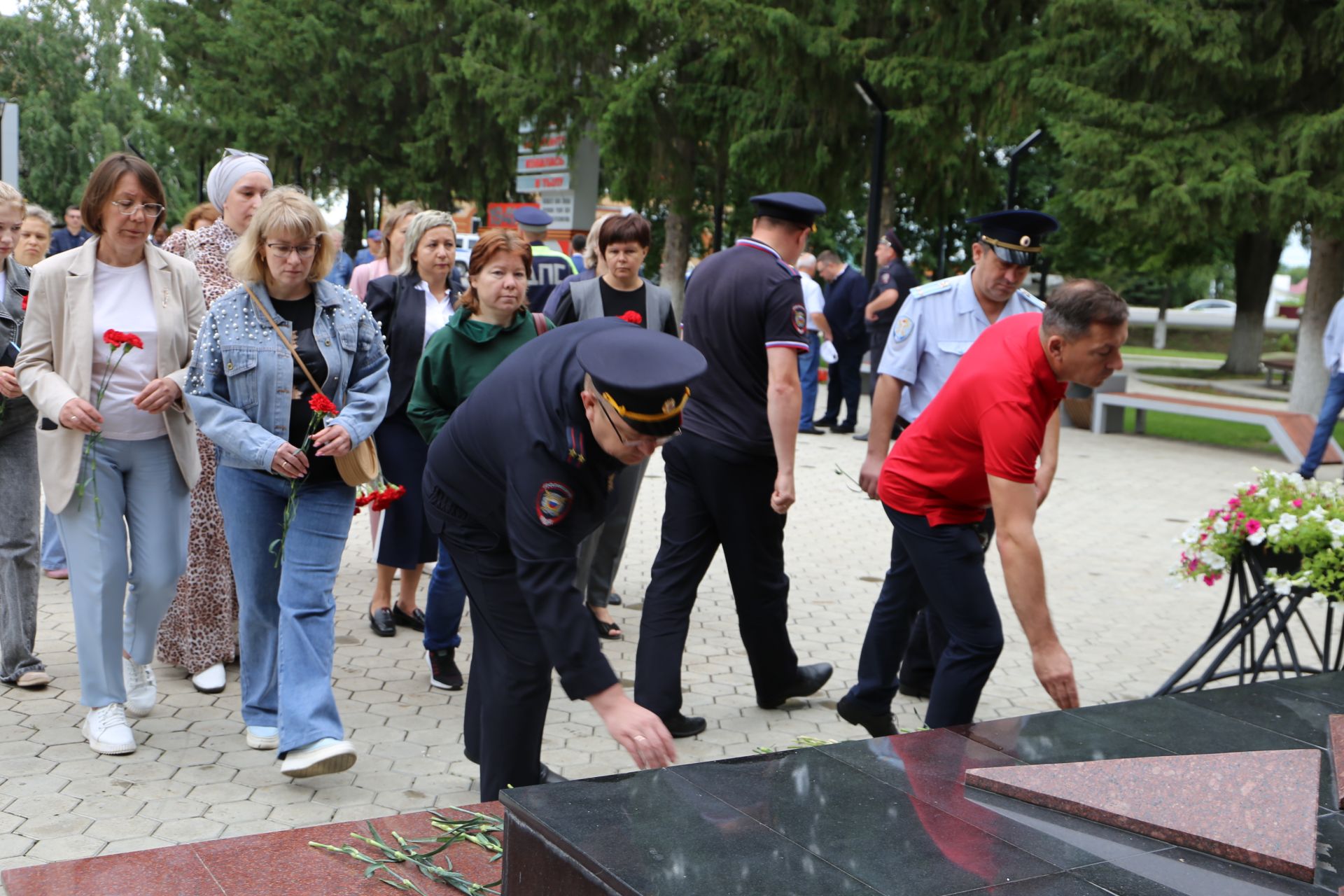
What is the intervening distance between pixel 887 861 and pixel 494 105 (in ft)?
87.5

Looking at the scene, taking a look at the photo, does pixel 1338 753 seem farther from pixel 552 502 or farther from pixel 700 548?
pixel 700 548

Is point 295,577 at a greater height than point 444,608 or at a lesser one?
greater

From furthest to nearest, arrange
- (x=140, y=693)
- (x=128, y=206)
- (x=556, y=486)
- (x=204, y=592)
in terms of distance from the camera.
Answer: (x=204, y=592), (x=140, y=693), (x=128, y=206), (x=556, y=486)

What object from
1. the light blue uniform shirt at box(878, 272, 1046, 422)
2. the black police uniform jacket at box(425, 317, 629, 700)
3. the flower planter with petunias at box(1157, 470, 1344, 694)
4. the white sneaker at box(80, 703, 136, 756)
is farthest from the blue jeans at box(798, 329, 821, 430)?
the black police uniform jacket at box(425, 317, 629, 700)

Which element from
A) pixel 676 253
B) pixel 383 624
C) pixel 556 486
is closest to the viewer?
pixel 556 486

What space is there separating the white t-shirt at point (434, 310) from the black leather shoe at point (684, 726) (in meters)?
2.06

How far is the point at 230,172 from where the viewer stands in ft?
16.3

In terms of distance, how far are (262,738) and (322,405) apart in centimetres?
121

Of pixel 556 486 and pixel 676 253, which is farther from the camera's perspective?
pixel 676 253

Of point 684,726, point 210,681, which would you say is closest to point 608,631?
point 684,726

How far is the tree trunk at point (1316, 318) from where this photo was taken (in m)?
16.2

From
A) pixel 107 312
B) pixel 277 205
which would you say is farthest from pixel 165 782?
pixel 277 205

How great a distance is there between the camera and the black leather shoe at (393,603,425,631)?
612cm

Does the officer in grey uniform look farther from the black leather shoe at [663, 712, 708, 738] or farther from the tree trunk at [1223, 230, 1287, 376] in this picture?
the tree trunk at [1223, 230, 1287, 376]
